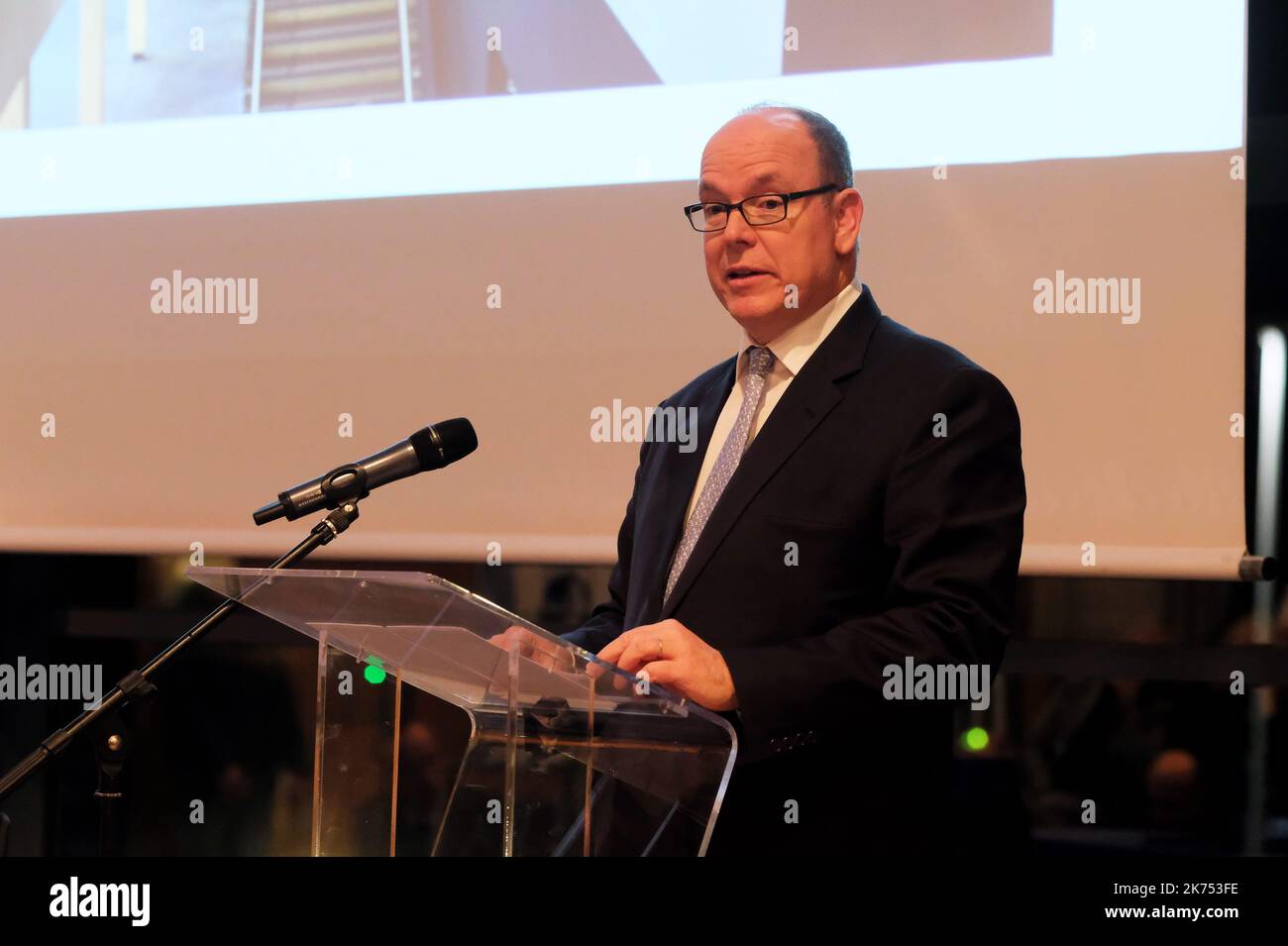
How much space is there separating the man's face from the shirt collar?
16 millimetres

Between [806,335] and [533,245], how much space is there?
3.94 feet

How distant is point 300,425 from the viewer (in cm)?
318

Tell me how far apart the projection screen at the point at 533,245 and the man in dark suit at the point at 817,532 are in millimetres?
800

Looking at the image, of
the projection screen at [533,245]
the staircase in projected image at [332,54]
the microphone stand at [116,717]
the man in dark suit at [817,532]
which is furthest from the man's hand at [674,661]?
the staircase in projected image at [332,54]

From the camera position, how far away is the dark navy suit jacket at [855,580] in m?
1.65

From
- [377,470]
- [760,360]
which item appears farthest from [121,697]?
[760,360]

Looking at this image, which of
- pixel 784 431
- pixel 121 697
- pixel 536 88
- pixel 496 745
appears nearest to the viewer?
pixel 496 745

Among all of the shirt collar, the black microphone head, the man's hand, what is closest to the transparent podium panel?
the man's hand

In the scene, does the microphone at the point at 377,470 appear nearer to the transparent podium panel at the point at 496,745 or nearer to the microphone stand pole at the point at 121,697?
the microphone stand pole at the point at 121,697

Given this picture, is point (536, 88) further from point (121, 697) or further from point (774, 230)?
point (121, 697)

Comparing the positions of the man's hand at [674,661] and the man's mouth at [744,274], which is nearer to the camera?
the man's hand at [674,661]

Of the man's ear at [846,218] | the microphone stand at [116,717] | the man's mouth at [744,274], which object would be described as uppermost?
the man's ear at [846,218]

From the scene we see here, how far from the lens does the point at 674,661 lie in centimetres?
154
